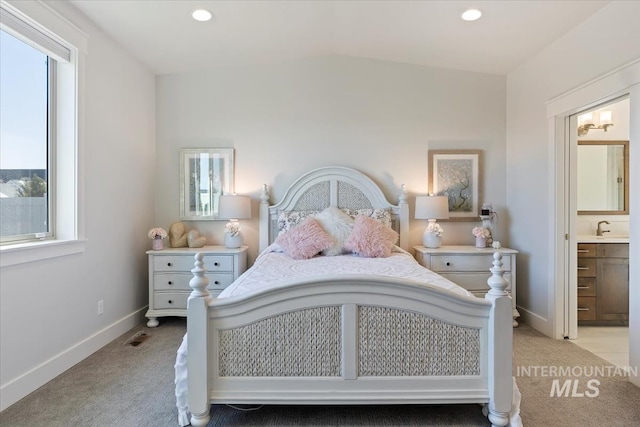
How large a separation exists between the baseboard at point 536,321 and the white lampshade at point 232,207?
2.97 meters

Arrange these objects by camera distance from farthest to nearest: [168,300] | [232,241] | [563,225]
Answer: [232,241] → [168,300] → [563,225]

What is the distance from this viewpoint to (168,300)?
10.7 ft

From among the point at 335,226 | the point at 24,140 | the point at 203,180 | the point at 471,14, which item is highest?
the point at 471,14

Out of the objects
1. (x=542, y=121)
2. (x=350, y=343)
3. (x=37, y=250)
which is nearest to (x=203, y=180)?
(x=37, y=250)

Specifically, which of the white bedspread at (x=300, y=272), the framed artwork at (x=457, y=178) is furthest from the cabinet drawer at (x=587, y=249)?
the white bedspread at (x=300, y=272)

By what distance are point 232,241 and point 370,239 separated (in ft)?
4.57

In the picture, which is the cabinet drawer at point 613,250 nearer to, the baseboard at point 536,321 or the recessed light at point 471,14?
the baseboard at point 536,321

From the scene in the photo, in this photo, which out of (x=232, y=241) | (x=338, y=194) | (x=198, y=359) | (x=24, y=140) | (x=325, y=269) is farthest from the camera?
(x=338, y=194)

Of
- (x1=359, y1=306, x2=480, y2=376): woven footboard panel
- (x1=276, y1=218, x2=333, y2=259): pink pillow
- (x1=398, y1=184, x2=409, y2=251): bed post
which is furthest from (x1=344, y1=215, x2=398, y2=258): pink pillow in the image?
(x1=359, y1=306, x2=480, y2=376): woven footboard panel

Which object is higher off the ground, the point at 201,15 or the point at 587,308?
the point at 201,15

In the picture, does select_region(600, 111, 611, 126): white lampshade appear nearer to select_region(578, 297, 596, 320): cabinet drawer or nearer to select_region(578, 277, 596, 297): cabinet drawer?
select_region(578, 277, 596, 297): cabinet drawer

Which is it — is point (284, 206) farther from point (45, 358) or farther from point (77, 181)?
point (45, 358)

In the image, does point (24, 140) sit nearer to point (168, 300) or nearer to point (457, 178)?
point (168, 300)

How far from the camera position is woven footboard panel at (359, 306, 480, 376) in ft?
5.60
